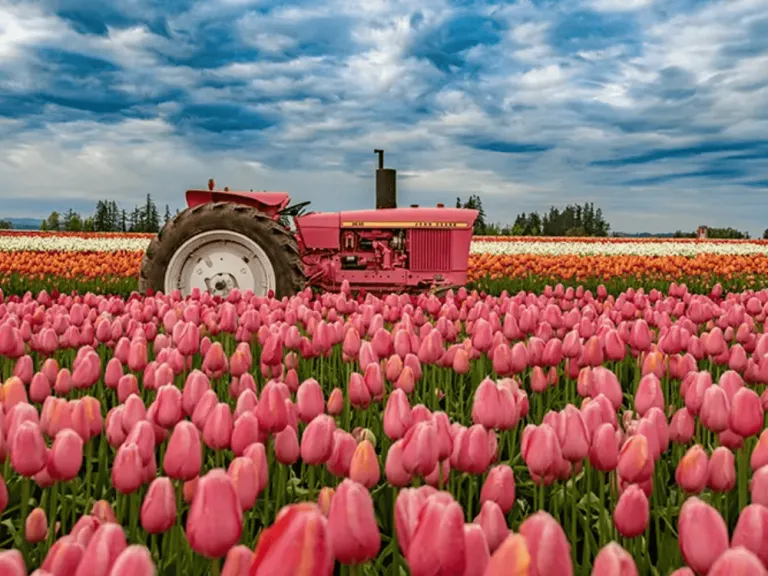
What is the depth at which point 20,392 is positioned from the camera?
2.37m

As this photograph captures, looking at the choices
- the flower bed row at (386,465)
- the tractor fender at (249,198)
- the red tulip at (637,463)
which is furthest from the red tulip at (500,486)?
the tractor fender at (249,198)

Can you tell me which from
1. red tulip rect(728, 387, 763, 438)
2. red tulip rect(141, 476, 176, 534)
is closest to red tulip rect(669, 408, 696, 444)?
red tulip rect(728, 387, 763, 438)

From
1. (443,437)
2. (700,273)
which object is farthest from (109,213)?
(443,437)

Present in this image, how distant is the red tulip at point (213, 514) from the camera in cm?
119

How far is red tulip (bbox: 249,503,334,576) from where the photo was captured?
0.85 meters

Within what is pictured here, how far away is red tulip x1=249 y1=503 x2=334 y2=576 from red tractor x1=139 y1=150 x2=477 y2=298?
6020 mm

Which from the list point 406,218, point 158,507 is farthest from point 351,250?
point 158,507

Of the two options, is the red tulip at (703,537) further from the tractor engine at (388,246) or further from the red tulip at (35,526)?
the tractor engine at (388,246)

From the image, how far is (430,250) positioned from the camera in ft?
27.2

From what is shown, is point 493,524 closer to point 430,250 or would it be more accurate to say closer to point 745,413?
point 745,413

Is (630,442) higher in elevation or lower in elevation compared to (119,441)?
higher

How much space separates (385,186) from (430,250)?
95cm

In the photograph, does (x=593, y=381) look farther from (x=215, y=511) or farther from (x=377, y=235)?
(x=377, y=235)

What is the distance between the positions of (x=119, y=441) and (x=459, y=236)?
6450 millimetres
